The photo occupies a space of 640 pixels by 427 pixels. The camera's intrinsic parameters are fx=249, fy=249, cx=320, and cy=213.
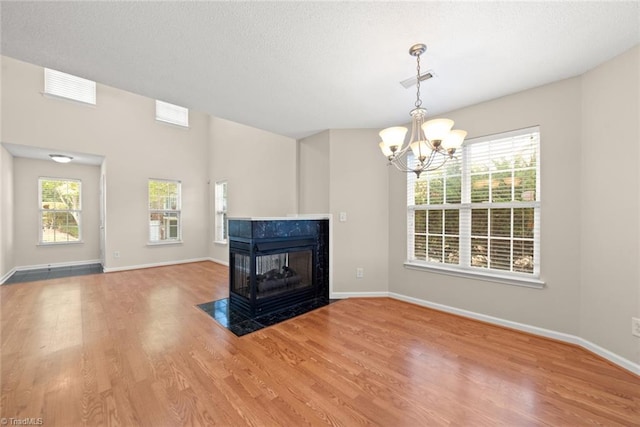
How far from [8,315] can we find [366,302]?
4356mm

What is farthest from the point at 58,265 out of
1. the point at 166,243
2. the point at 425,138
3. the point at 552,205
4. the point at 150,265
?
the point at 552,205

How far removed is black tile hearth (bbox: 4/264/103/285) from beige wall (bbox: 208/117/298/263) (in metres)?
2.48

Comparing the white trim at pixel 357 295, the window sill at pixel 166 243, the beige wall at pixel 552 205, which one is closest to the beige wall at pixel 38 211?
the window sill at pixel 166 243

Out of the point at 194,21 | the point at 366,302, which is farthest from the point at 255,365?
the point at 194,21

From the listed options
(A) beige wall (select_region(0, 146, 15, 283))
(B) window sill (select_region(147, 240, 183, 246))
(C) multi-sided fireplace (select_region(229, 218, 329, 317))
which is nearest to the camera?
(C) multi-sided fireplace (select_region(229, 218, 329, 317))

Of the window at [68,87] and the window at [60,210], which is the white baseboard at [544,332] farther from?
the window at [60,210]

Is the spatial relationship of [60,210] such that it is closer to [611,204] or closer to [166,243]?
[166,243]

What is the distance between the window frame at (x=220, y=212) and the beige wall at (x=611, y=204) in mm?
6221

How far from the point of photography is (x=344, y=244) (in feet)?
12.2

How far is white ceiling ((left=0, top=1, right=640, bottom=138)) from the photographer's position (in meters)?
1.54

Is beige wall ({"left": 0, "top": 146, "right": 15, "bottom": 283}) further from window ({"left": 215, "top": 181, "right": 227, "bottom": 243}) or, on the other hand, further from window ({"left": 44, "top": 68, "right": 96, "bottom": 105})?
window ({"left": 215, "top": 181, "right": 227, "bottom": 243})

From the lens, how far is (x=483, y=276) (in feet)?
9.20

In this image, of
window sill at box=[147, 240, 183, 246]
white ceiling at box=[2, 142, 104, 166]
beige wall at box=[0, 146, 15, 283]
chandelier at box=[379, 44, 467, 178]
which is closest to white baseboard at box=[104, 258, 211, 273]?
window sill at box=[147, 240, 183, 246]

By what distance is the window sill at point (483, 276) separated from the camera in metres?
2.52
